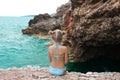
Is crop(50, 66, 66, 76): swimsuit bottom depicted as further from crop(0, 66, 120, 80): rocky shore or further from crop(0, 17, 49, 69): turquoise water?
crop(0, 17, 49, 69): turquoise water

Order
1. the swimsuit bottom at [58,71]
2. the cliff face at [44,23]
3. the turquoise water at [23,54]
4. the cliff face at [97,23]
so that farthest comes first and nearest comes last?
the cliff face at [44,23], the turquoise water at [23,54], the cliff face at [97,23], the swimsuit bottom at [58,71]

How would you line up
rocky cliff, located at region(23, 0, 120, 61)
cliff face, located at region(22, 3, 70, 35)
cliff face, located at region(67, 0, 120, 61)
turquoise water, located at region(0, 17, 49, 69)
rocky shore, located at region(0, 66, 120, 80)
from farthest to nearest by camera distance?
cliff face, located at region(22, 3, 70, 35) → turquoise water, located at region(0, 17, 49, 69) → rocky cliff, located at region(23, 0, 120, 61) → cliff face, located at region(67, 0, 120, 61) → rocky shore, located at region(0, 66, 120, 80)

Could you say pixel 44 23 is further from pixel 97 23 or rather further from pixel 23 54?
pixel 97 23

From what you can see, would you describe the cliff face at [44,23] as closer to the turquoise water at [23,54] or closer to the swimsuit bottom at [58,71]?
the turquoise water at [23,54]

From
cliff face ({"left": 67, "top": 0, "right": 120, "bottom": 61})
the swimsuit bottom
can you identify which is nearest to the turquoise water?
cliff face ({"left": 67, "top": 0, "right": 120, "bottom": 61})

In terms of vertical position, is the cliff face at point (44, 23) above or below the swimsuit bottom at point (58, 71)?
above

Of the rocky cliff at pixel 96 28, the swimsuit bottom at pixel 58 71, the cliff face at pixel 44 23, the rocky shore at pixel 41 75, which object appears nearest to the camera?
the swimsuit bottom at pixel 58 71

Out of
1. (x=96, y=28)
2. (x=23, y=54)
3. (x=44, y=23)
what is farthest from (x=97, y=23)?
(x=44, y=23)

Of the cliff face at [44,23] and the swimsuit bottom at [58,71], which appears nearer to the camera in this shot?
the swimsuit bottom at [58,71]

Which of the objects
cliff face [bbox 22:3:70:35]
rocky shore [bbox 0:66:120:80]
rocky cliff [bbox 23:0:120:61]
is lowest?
rocky shore [bbox 0:66:120:80]

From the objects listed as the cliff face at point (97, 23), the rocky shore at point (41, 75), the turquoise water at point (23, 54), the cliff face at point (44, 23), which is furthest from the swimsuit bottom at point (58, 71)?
the cliff face at point (44, 23)

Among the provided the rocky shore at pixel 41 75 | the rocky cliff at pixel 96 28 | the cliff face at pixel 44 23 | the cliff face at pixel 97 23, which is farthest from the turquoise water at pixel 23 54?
the rocky shore at pixel 41 75

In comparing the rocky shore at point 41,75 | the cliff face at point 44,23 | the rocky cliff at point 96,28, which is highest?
the cliff face at point 44,23

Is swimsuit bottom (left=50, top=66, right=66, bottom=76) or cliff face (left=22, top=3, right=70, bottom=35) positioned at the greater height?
cliff face (left=22, top=3, right=70, bottom=35)
